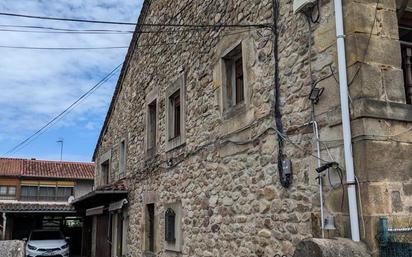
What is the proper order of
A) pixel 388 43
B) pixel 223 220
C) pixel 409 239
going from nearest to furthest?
pixel 409 239 → pixel 388 43 → pixel 223 220

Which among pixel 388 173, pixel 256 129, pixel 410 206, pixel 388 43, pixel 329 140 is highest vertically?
pixel 388 43

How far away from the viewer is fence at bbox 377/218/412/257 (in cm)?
383

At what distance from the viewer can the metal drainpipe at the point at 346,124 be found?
411 cm

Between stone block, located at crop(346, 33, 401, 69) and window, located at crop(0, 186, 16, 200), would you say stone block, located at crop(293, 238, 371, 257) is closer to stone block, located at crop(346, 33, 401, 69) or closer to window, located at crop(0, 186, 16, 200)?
stone block, located at crop(346, 33, 401, 69)

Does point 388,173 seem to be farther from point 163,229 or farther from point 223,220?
point 163,229

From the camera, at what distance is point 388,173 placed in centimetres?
419

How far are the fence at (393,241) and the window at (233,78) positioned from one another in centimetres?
327

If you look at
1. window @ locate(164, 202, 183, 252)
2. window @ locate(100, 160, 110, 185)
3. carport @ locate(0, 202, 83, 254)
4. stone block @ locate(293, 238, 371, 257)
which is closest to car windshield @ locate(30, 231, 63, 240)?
carport @ locate(0, 202, 83, 254)

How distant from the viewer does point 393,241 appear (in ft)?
12.9

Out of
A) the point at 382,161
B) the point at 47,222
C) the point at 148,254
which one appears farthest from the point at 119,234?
the point at 47,222

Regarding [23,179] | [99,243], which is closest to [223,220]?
[99,243]

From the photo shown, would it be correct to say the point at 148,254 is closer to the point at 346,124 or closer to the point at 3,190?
the point at 346,124

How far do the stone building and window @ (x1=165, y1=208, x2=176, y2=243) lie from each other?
2 cm

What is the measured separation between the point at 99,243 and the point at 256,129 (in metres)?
10.6
